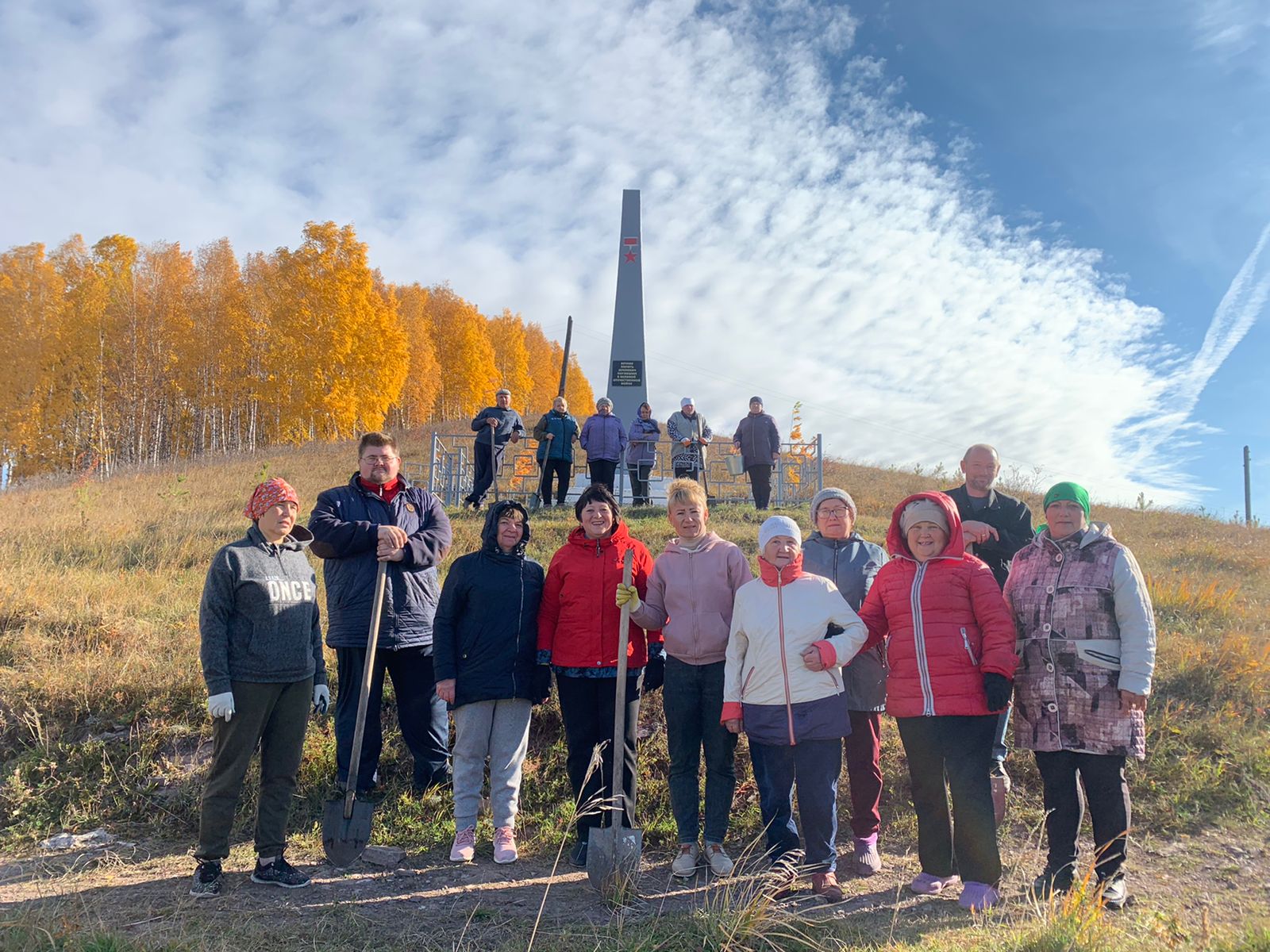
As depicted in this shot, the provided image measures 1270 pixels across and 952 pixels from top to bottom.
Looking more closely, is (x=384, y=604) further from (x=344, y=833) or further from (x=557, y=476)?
(x=557, y=476)

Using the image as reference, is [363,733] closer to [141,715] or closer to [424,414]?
[141,715]

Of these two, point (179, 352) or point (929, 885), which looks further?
point (179, 352)

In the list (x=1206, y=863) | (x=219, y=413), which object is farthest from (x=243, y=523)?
(x=219, y=413)

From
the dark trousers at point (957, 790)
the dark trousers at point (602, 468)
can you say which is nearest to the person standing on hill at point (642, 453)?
the dark trousers at point (602, 468)

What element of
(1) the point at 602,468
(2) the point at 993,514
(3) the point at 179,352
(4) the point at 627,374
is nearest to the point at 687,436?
(1) the point at 602,468

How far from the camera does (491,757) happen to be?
159 inches

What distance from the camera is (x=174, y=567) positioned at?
8758 mm

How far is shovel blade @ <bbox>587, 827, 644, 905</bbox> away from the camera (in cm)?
342

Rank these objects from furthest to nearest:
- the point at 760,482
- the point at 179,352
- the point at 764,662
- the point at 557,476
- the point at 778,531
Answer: the point at 179,352 → the point at 760,482 → the point at 557,476 → the point at 778,531 → the point at 764,662

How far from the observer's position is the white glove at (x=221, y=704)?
11.2ft

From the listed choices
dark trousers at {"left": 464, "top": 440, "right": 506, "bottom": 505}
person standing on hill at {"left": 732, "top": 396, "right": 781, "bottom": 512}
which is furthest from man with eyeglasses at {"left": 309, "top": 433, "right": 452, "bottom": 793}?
person standing on hill at {"left": 732, "top": 396, "right": 781, "bottom": 512}

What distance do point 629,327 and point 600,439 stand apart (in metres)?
7.15

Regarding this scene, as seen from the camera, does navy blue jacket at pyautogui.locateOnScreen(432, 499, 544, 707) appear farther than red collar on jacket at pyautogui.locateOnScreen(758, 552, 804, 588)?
Yes

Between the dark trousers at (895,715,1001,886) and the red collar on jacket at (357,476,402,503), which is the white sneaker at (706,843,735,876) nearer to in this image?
the dark trousers at (895,715,1001,886)
